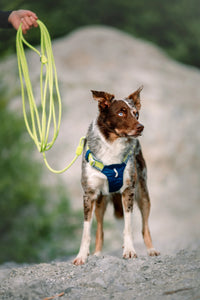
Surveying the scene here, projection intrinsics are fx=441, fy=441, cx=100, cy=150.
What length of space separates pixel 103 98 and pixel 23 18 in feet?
4.16

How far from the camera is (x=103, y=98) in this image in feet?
14.6

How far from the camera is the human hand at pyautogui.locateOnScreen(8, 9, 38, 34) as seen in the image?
15.5 ft

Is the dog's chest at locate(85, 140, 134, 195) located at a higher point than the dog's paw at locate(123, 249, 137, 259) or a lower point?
higher

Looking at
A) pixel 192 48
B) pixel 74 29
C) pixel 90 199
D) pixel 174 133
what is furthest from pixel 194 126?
pixel 90 199

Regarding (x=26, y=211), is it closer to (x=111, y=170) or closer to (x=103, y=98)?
(x=111, y=170)

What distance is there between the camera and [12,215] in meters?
11.7

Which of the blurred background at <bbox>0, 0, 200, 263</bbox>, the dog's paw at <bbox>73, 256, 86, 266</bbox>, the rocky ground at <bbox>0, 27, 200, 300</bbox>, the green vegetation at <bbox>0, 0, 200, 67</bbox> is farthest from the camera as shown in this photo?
the green vegetation at <bbox>0, 0, 200, 67</bbox>

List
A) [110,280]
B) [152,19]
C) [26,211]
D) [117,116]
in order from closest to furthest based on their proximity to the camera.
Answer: [110,280] < [117,116] < [26,211] < [152,19]

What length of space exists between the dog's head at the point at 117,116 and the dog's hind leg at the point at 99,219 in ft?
3.20

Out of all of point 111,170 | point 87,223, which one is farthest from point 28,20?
point 87,223

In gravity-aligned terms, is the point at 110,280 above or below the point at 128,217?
below

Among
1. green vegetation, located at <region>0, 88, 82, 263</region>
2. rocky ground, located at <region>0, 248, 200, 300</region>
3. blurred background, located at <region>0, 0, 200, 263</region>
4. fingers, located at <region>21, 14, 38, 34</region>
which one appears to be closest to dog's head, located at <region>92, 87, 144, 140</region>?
fingers, located at <region>21, 14, 38, 34</region>

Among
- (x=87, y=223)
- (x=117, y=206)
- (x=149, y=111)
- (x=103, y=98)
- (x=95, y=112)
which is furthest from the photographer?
(x=149, y=111)

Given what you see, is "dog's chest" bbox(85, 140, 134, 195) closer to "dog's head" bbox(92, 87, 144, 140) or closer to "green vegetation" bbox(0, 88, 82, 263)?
"dog's head" bbox(92, 87, 144, 140)
